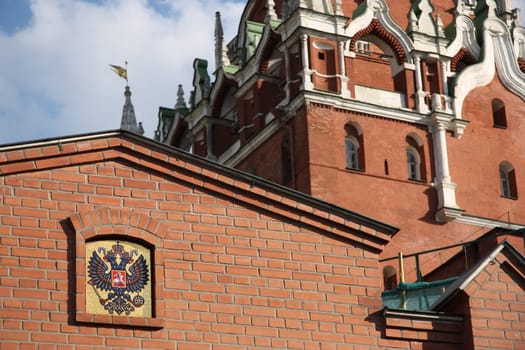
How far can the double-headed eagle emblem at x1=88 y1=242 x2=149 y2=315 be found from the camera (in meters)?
23.9

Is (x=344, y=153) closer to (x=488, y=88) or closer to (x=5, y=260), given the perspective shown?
(x=488, y=88)

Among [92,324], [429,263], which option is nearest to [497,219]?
[429,263]

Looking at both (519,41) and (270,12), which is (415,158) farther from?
(519,41)

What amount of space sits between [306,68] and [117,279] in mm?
28926

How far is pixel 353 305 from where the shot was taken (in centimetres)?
2567

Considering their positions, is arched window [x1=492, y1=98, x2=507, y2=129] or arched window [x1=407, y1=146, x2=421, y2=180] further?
arched window [x1=492, y1=98, x2=507, y2=129]

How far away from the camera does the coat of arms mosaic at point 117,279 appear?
2386 centimetres

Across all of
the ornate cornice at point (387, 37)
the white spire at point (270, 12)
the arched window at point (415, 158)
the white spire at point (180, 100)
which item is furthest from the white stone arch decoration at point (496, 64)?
the white spire at point (180, 100)

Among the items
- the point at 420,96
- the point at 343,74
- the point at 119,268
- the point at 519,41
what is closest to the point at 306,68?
the point at 343,74

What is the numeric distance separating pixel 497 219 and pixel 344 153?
664cm

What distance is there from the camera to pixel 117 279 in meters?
24.0

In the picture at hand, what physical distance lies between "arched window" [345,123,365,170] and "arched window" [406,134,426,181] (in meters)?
2.14

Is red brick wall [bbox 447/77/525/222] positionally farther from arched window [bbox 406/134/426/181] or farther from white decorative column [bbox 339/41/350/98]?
white decorative column [bbox 339/41/350/98]

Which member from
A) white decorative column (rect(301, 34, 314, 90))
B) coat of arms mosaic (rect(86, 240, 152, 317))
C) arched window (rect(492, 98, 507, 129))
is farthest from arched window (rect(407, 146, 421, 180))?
coat of arms mosaic (rect(86, 240, 152, 317))
